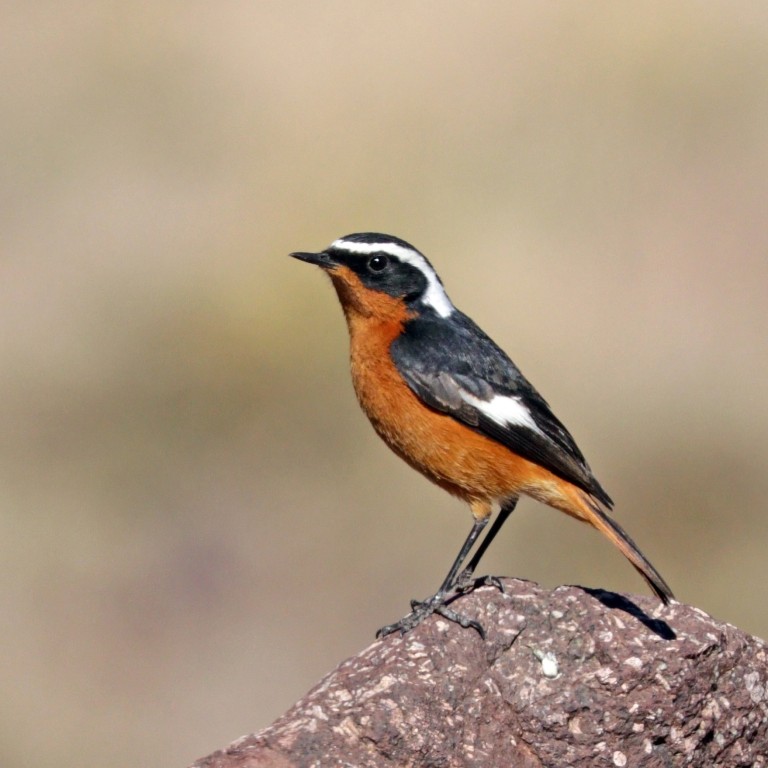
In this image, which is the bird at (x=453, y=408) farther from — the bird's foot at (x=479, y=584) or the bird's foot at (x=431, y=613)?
the bird's foot at (x=431, y=613)

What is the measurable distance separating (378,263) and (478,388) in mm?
1056

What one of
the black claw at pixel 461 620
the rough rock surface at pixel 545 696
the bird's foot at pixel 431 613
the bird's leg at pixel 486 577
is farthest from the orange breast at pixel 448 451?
the black claw at pixel 461 620

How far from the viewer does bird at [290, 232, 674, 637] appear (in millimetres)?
8438

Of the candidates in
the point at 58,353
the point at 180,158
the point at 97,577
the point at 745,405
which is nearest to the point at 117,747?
the point at 97,577

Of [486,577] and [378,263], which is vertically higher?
[378,263]

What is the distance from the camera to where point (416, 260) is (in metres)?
9.23

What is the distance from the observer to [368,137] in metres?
19.8

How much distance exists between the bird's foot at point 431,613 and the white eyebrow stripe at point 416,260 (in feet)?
6.95

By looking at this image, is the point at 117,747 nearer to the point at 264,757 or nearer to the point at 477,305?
the point at 477,305

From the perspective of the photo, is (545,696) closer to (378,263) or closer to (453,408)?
(453,408)

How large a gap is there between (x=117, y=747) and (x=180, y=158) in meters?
9.02

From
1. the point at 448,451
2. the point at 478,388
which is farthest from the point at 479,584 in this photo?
the point at 478,388

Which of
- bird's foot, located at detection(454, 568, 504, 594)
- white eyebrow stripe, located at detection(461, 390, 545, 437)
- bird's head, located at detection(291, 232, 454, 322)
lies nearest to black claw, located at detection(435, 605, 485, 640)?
bird's foot, located at detection(454, 568, 504, 594)

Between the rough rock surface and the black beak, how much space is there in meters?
2.45
